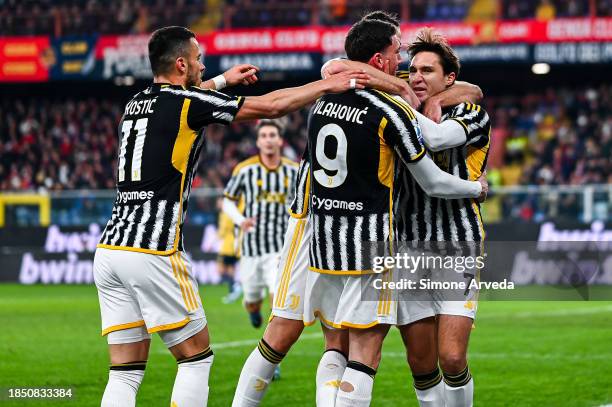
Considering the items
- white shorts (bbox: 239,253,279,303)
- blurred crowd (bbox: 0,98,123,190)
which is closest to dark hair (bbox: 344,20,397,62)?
white shorts (bbox: 239,253,279,303)

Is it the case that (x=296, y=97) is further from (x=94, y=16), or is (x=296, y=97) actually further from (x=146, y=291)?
(x=94, y=16)

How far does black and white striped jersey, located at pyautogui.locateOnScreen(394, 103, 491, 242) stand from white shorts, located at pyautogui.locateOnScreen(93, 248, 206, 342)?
1.25m

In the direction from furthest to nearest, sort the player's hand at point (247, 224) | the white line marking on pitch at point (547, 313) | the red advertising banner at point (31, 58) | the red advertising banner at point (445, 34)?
the red advertising banner at point (31, 58) < the red advertising banner at point (445, 34) < the white line marking on pitch at point (547, 313) < the player's hand at point (247, 224)

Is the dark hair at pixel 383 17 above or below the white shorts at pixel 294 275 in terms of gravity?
above

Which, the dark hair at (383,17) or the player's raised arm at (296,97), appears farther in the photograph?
the dark hair at (383,17)

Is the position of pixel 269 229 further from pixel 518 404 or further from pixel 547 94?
pixel 547 94

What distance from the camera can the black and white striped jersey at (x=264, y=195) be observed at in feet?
38.9

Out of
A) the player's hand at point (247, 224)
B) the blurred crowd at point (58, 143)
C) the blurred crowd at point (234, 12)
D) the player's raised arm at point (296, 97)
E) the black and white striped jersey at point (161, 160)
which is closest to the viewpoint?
the player's raised arm at point (296, 97)

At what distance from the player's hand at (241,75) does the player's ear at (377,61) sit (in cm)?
90

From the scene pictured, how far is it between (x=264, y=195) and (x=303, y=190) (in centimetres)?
578

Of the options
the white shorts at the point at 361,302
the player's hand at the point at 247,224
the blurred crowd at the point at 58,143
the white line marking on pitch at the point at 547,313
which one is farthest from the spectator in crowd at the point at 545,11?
the white shorts at the point at 361,302

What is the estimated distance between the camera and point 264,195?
475 inches

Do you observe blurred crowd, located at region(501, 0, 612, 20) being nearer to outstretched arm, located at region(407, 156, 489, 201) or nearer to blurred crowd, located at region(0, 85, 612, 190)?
blurred crowd, located at region(0, 85, 612, 190)

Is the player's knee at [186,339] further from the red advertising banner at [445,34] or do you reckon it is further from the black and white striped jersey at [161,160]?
the red advertising banner at [445,34]
